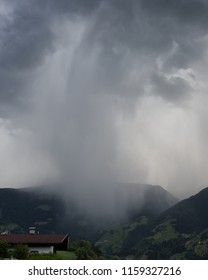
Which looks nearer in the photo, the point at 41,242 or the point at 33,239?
the point at 41,242

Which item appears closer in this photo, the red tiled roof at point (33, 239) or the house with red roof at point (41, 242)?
the house with red roof at point (41, 242)

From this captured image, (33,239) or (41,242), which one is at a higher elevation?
(33,239)

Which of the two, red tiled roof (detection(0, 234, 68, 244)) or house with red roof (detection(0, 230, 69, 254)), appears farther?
red tiled roof (detection(0, 234, 68, 244))

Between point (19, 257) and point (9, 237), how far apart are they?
38.1 metres
